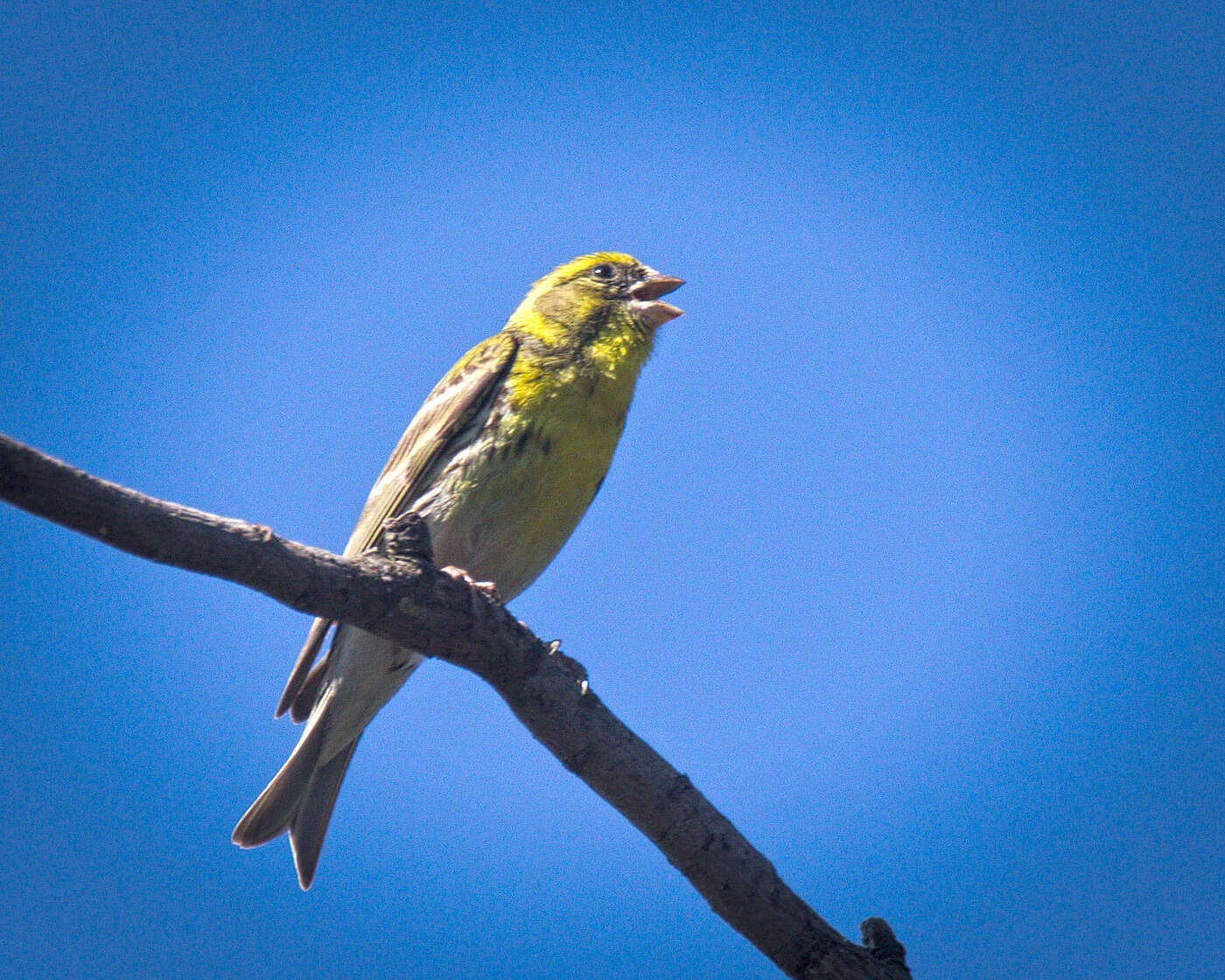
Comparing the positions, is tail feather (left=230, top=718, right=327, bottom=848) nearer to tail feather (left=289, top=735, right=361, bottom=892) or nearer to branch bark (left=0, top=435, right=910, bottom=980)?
tail feather (left=289, top=735, right=361, bottom=892)

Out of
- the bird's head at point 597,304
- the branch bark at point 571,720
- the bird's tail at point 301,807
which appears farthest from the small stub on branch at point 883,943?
the bird's head at point 597,304

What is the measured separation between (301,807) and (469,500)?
154 centimetres

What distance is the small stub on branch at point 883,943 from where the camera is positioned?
141 inches

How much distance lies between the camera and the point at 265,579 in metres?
3.09

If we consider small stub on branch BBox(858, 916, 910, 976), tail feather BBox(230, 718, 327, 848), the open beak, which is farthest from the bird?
small stub on branch BBox(858, 916, 910, 976)

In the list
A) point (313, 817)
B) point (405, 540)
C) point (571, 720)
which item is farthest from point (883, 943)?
point (313, 817)

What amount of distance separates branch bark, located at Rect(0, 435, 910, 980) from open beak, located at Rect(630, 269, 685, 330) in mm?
2318

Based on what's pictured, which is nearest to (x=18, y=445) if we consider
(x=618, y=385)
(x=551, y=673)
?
(x=551, y=673)

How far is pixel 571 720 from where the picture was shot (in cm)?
380

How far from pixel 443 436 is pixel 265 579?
1950 mm

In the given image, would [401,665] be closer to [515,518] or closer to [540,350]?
[515,518]

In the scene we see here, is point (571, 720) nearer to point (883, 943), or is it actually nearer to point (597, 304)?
point (883, 943)

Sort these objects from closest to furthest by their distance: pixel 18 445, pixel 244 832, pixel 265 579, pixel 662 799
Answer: pixel 18 445
pixel 265 579
pixel 662 799
pixel 244 832

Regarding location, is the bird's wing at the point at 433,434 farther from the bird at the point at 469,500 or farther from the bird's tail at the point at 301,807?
→ the bird's tail at the point at 301,807
